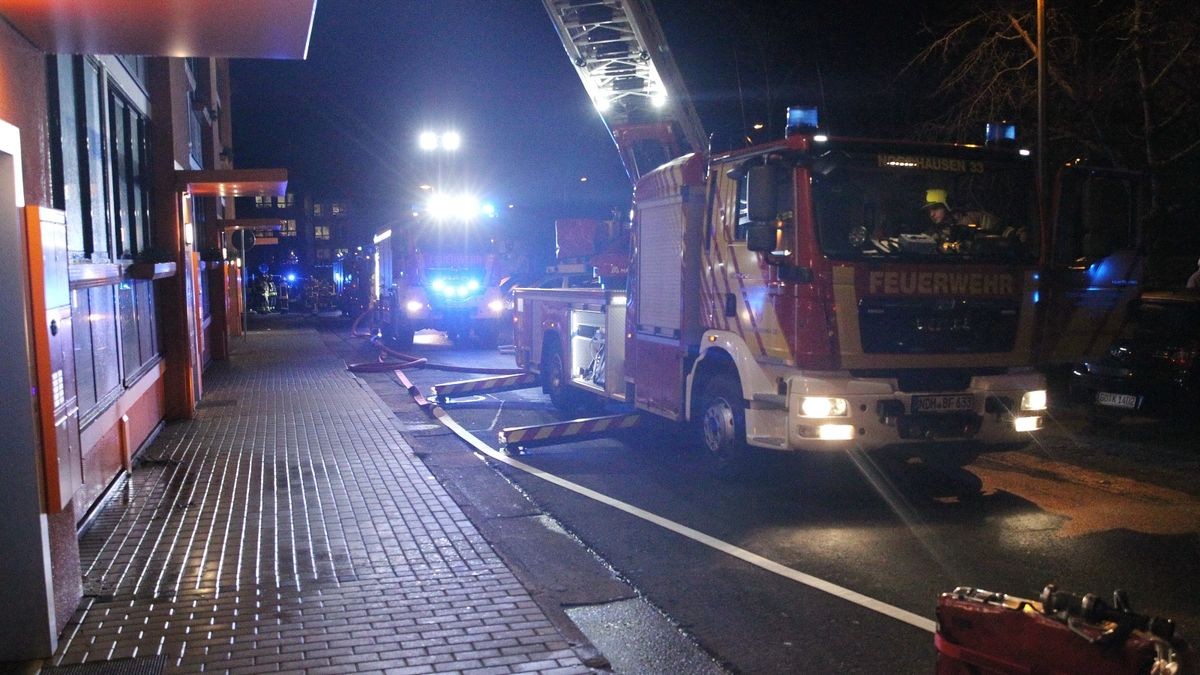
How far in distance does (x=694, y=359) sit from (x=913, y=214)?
8.15 feet

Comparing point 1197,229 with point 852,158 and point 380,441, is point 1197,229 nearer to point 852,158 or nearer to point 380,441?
point 852,158

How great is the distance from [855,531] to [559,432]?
375 cm

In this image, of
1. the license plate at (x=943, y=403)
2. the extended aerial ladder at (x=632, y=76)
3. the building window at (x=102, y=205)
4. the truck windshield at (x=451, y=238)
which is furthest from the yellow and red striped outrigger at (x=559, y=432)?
the truck windshield at (x=451, y=238)

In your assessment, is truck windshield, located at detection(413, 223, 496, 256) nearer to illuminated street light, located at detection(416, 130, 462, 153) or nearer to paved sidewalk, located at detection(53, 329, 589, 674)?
illuminated street light, located at detection(416, 130, 462, 153)

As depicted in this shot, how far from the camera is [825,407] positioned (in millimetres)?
7621

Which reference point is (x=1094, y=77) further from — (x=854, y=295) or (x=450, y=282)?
(x=450, y=282)

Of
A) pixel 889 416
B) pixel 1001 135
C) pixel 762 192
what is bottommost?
pixel 889 416

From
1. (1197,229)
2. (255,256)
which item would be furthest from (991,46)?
(255,256)

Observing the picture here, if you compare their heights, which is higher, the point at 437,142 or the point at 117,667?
the point at 437,142

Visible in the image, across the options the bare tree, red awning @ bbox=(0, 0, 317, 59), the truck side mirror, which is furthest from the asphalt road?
the bare tree

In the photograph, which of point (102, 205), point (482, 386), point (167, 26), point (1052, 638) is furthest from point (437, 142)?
point (1052, 638)

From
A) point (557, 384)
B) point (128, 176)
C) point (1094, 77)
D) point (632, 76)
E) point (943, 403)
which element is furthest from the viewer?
point (1094, 77)

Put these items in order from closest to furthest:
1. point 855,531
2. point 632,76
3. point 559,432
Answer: point 855,531 < point 559,432 < point 632,76

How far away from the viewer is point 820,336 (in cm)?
762
